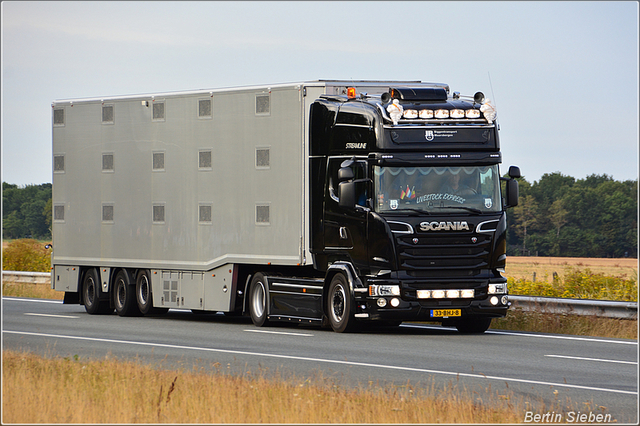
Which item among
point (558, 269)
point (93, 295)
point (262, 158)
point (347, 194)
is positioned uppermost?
point (262, 158)

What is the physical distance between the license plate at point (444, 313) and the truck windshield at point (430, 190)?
63.9 inches

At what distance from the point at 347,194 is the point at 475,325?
3.67 metres

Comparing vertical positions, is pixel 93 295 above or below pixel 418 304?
below

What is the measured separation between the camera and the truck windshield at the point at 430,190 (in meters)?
17.0

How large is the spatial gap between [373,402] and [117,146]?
1489 centimetres

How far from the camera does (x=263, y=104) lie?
19.6 m

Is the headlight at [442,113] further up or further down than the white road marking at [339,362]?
further up

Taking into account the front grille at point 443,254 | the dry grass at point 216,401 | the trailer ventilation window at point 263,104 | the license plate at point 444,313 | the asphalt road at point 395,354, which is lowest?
the asphalt road at point 395,354

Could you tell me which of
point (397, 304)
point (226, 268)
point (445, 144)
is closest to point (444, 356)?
point (397, 304)

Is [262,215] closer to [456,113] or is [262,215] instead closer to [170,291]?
[170,291]

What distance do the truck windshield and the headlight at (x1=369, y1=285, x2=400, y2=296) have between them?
123cm

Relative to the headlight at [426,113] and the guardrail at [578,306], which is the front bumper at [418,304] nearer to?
the guardrail at [578,306]

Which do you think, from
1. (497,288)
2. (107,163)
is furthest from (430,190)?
(107,163)

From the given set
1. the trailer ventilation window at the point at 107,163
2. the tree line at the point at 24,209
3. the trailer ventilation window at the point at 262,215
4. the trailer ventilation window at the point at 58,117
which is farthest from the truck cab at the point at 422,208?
the tree line at the point at 24,209
